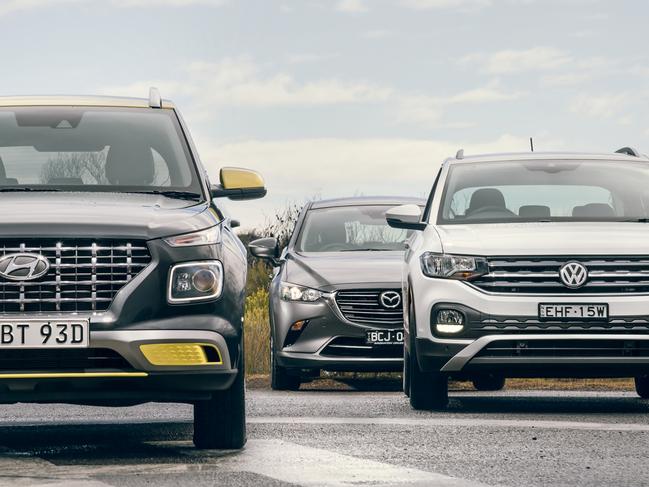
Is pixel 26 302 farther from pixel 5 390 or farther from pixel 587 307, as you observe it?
pixel 587 307

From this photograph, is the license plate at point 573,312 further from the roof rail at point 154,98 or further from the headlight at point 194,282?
the headlight at point 194,282

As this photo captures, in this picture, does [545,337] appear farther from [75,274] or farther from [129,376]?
[75,274]

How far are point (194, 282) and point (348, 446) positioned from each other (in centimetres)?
154

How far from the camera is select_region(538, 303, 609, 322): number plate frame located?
35.6ft

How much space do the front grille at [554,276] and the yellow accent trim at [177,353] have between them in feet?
11.1

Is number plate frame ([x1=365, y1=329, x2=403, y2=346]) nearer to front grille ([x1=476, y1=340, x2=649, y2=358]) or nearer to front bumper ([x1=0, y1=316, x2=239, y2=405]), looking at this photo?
front grille ([x1=476, y1=340, x2=649, y2=358])

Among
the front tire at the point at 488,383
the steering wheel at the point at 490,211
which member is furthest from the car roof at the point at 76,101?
the front tire at the point at 488,383

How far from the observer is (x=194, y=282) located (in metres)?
8.08

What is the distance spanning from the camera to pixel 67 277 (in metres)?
7.99

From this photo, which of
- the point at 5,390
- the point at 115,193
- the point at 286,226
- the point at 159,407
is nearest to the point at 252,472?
the point at 5,390

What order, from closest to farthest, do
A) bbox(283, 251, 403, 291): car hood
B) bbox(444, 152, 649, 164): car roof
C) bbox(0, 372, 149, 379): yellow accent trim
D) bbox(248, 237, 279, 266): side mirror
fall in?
bbox(0, 372, 149, 379): yellow accent trim → bbox(444, 152, 649, 164): car roof → bbox(283, 251, 403, 291): car hood → bbox(248, 237, 279, 266): side mirror

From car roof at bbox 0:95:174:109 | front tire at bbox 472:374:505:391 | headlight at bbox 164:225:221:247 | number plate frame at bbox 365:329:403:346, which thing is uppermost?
car roof at bbox 0:95:174:109

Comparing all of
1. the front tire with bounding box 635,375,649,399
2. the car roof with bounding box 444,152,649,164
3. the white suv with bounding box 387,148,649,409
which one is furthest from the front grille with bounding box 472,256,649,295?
Answer: the front tire with bounding box 635,375,649,399

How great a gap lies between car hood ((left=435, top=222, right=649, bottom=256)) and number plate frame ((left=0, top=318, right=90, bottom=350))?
3.84m
